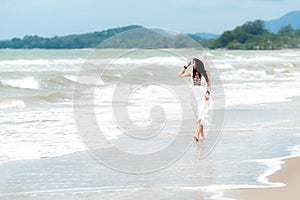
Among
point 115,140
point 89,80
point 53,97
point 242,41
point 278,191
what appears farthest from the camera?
point 242,41

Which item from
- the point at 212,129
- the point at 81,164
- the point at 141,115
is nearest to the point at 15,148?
the point at 81,164

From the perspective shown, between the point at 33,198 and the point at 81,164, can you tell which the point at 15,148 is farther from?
the point at 33,198

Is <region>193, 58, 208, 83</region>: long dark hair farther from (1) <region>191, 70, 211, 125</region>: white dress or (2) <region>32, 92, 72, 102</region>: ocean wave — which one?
(2) <region>32, 92, 72, 102</region>: ocean wave

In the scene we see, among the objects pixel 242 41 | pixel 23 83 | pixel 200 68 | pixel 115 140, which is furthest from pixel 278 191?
pixel 242 41

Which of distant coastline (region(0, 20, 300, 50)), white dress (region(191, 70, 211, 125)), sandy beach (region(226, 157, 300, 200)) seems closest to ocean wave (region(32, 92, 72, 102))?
white dress (region(191, 70, 211, 125))

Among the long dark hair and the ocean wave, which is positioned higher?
the long dark hair

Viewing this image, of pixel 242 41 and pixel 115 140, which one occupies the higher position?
pixel 115 140

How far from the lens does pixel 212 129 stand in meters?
12.5

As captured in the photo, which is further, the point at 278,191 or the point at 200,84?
the point at 200,84

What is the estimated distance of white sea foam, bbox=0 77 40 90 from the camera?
26.6 metres

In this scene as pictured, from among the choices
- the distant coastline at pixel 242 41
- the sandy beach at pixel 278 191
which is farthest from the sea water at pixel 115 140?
the distant coastline at pixel 242 41

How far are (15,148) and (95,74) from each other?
64.7ft

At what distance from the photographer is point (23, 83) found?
27328mm

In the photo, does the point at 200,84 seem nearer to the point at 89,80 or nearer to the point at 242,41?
the point at 89,80
